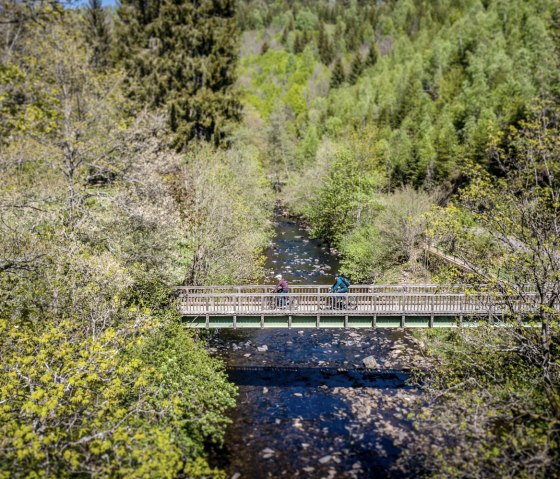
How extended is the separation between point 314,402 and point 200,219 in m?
12.8

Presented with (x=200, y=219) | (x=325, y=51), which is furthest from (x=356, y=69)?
(x=200, y=219)

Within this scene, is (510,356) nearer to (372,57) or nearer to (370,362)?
(370,362)

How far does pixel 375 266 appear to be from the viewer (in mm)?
32469

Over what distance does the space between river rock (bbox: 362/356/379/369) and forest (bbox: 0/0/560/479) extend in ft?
8.62

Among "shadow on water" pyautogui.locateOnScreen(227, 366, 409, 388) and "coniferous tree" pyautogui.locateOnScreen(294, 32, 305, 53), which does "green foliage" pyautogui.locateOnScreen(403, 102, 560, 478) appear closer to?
"shadow on water" pyautogui.locateOnScreen(227, 366, 409, 388)

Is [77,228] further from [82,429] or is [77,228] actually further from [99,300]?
[82,429]

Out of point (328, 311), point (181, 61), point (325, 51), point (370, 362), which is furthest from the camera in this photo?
point (325, 51)

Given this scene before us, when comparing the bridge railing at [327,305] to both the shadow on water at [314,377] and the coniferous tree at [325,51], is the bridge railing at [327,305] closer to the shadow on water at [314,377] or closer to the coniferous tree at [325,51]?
the shadow on water at [314,377]

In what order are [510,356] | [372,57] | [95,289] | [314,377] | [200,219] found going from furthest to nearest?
[372,57] → [200,219] → [314,377] → [510,356] → [95,289]

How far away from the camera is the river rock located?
21.4 metres

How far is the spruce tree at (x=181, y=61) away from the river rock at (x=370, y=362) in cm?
2224

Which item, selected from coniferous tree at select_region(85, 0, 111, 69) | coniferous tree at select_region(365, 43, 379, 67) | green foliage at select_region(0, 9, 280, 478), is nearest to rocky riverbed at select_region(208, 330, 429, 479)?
green foliage at select_region(0, 9, 280, 478)

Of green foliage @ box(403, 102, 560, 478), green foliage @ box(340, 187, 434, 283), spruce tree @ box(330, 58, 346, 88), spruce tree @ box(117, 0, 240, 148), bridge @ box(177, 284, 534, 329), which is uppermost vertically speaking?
spruce tree @ box(117, 0, 240, 148)

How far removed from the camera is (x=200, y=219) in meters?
26.6
